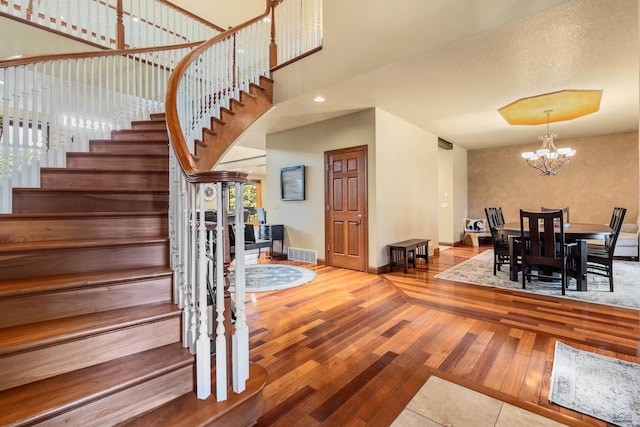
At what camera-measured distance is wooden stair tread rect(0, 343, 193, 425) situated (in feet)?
3.50

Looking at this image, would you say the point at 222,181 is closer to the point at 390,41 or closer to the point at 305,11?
the point at 390,41

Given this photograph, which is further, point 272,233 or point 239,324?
point 272,233

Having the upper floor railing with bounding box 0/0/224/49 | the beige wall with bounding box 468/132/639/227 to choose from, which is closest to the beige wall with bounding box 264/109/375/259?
the upper floor railing with bounding box 0/0/224/49

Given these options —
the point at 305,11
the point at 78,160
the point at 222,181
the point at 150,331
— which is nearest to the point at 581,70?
the point at 305,11

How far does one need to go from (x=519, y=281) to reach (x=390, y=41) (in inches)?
141

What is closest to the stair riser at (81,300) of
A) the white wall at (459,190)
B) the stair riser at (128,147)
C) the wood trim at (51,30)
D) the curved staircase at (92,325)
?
the curved staircase at (92,325)

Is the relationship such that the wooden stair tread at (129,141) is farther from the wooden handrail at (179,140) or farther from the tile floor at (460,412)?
the tile floor at (460,412)

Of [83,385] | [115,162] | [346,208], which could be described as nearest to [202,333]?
[83,385]

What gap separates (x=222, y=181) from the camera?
4.39 feet

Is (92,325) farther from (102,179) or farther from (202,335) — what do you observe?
(102,179)

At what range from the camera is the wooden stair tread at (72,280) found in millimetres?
1375

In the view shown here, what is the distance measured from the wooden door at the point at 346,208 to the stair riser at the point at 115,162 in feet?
9.63

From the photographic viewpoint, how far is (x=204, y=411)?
1.30m

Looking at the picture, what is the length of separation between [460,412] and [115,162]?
3225 millimetres
